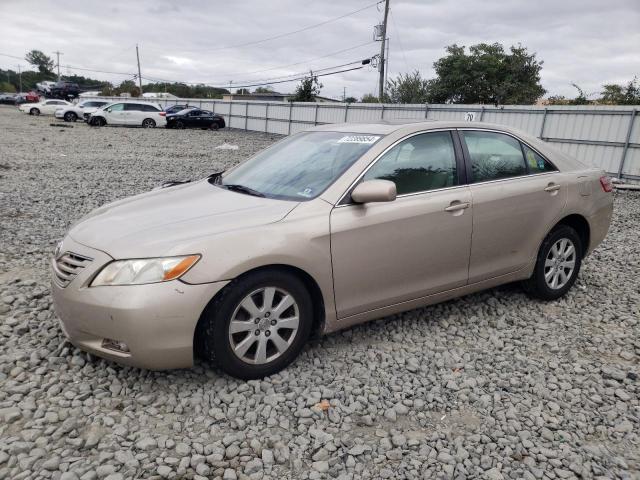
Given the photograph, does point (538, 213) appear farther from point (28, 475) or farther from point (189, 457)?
point (28, 475)

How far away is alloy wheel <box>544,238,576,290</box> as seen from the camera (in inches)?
172

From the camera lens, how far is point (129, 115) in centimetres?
2859

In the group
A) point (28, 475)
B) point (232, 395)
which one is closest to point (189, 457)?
point (232, 395)

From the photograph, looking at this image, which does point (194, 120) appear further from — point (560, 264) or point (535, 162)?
point (560, 264)

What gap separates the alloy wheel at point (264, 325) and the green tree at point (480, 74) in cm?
4506

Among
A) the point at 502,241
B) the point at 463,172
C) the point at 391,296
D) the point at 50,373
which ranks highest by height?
the point at 463,172

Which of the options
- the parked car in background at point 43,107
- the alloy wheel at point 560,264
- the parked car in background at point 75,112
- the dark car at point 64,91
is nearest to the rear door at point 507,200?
the alloy wheel at point 560,264

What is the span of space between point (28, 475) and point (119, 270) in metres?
1.04

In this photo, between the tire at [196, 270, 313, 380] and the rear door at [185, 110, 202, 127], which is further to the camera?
the rear door at [185, 110, 202, 127]

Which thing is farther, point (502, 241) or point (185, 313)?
point (502, 241)

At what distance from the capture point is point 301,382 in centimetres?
311

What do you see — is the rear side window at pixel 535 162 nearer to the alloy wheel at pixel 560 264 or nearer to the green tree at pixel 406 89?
the alloy wheel at pixel 560 264

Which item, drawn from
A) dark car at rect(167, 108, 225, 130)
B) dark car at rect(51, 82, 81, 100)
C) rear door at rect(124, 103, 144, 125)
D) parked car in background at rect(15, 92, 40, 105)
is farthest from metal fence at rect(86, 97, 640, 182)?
dark car at rect(51, 82, 81, 100)

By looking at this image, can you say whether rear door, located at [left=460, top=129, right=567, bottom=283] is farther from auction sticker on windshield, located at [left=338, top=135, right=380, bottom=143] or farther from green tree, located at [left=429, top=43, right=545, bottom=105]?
green tree, located at [left=429, top=43, right=545, bottom=105]
